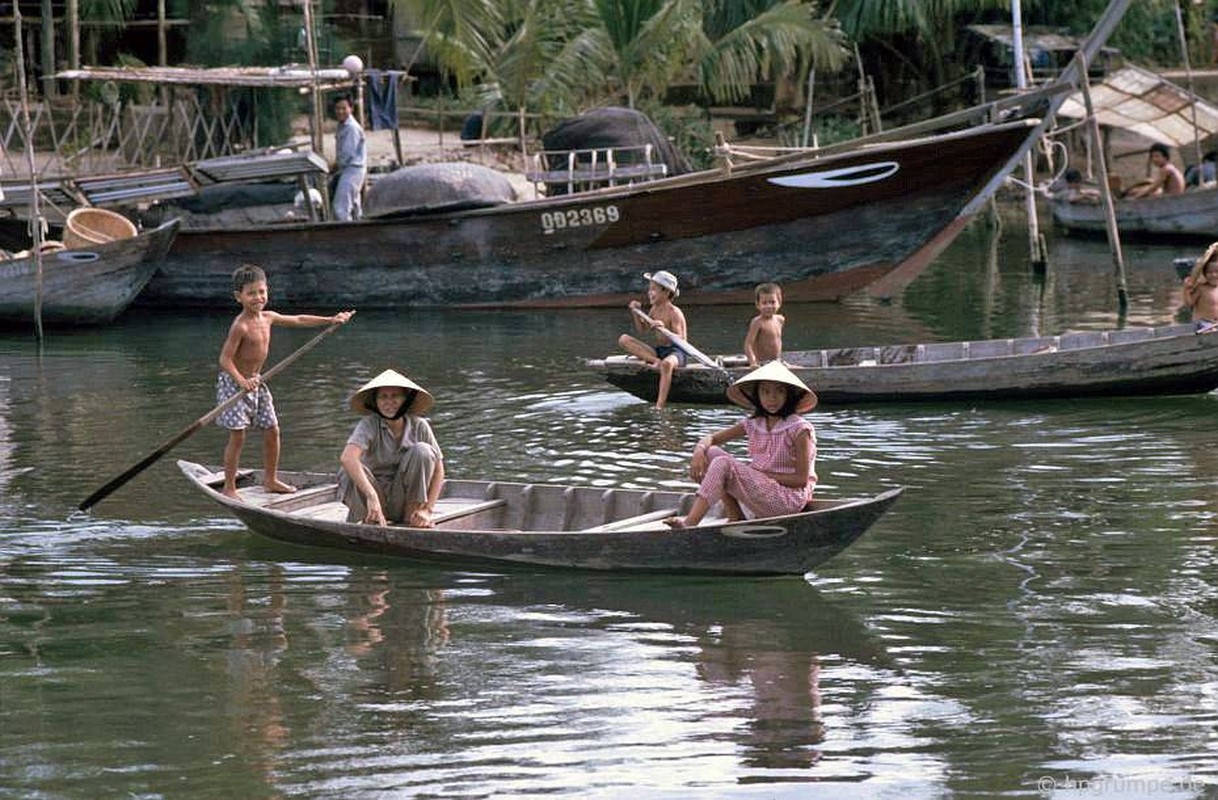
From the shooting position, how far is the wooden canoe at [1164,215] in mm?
24500

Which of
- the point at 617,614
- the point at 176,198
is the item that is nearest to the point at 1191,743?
the point at 617,614

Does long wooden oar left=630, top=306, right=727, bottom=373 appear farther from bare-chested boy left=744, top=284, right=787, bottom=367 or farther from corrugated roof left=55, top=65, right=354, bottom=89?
corrugated roof left=55, top=65, right=354, bottom=89

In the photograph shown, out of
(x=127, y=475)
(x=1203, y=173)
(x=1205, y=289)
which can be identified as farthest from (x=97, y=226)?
(x=1203, y=173)

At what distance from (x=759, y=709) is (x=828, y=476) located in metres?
4.35

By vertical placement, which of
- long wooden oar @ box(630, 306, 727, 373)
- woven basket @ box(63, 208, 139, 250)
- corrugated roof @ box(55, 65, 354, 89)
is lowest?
long wooden oar @ box(630, 306, 727, 373)

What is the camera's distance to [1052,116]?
18.0 metres

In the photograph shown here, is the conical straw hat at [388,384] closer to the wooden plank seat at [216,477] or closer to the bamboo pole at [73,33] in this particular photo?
the wooden plank seat at [216,477]

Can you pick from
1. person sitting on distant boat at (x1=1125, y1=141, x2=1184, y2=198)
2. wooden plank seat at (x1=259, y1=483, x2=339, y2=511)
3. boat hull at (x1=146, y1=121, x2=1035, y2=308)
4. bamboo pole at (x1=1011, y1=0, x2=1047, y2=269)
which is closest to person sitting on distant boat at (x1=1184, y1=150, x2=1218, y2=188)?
person sitting on distant boat at (x1=1125, y1=141, x2=1184, y2=198)

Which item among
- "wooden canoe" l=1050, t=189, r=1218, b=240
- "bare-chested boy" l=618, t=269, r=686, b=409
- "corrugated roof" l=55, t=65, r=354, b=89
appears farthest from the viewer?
"wooden canoe" l=1050, t=189, r=1218, b=240

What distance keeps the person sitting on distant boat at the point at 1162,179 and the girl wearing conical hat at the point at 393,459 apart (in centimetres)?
1792

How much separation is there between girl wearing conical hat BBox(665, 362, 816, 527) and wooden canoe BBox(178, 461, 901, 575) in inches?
5.3

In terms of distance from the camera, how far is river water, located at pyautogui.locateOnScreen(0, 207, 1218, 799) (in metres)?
6.63

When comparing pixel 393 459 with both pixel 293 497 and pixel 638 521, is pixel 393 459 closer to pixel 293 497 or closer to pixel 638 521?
pixel 293 497

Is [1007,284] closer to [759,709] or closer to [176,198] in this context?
[176,198]
